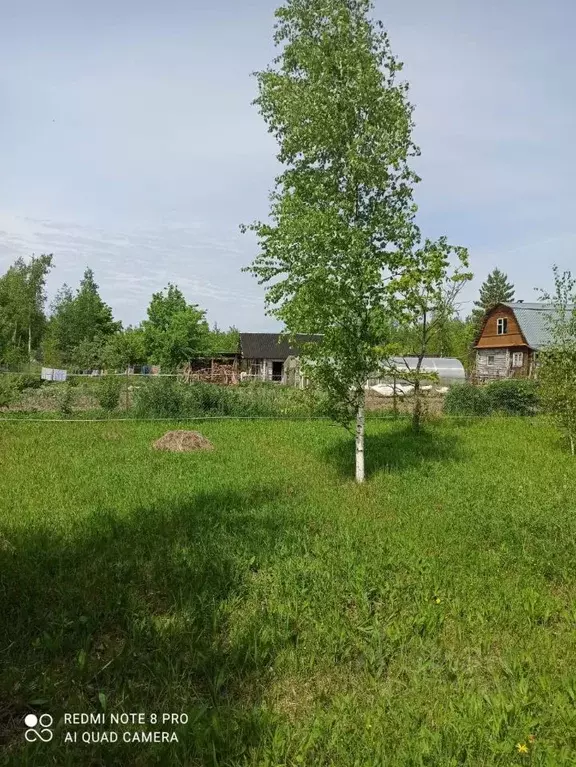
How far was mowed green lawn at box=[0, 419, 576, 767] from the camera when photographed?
10.1 feet

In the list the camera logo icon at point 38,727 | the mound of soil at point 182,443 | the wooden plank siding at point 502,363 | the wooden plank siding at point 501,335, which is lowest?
the camera logo icon at point 38,727

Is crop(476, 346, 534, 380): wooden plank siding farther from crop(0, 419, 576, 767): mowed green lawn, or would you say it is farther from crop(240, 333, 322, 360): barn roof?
crop(0, 419, 576, 767): mowed green lawn

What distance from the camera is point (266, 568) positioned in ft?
17.5

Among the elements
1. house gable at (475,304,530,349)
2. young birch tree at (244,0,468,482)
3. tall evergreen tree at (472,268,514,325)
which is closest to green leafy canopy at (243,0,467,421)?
young birch tree at (244,0,468,482)

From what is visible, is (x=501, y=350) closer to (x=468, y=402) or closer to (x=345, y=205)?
(x=468, y=402)

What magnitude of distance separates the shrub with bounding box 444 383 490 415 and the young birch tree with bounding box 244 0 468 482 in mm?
12645

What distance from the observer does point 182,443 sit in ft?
41.1

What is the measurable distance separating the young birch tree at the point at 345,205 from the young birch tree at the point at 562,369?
598cm

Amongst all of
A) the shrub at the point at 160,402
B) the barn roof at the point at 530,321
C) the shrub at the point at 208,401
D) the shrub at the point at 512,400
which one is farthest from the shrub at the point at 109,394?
the barn roof at the point at 530,321

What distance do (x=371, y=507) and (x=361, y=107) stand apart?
699cm

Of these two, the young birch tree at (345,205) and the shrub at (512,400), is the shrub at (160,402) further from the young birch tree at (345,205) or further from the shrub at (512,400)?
the shrub at (512,400)

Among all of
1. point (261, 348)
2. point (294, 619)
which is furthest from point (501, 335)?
point (294, 619)

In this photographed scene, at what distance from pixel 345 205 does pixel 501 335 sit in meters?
36.0

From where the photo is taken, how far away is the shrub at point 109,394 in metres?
19.4
